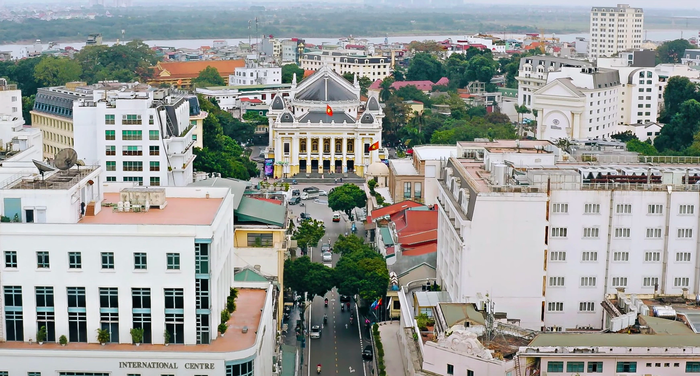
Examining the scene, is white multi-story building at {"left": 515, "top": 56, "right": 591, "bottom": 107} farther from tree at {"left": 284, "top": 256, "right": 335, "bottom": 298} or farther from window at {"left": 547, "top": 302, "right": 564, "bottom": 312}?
window at {"left": 547, "top": 302, "right": 564, "bottom": 312}

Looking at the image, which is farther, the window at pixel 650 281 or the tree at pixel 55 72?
the tree at pixel 55 72

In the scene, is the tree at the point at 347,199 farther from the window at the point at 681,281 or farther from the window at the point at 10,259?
the window at the point at 10,259

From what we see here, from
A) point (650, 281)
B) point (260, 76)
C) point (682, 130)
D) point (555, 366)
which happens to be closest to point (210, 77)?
point (260, 76)

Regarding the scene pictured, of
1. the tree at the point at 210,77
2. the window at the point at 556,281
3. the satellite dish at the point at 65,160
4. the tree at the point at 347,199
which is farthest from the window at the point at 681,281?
the tree at the point at 210,77

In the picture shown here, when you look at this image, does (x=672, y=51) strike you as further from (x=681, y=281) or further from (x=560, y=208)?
(x=560, y=208)

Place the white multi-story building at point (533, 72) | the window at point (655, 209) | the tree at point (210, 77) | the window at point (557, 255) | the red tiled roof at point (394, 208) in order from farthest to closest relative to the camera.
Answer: the tree at point (210, 77), the white multi-story building at point (533, 72), the red tiled roof at point (394, 208), the window at point (655, 209), the window at point (557, 255)

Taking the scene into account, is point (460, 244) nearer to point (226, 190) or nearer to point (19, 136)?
point (226, 190)
